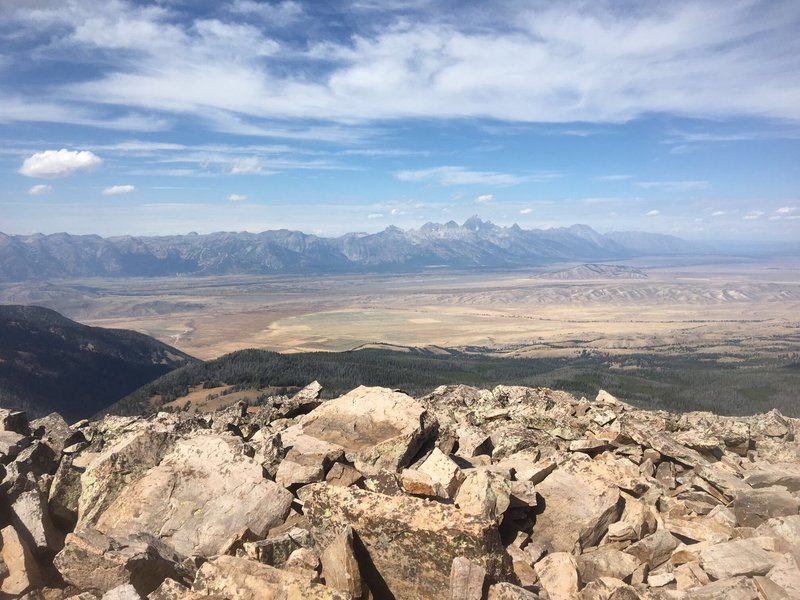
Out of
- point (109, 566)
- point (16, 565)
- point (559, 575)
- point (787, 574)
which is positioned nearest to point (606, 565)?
point (559, 575)

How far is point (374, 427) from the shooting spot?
16828mm

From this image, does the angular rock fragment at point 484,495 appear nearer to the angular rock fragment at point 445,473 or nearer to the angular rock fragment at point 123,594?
the angular rock fragment at point 445,473

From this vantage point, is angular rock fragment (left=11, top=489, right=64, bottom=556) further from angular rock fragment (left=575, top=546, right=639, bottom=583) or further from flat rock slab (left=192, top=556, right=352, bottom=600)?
angular rock fragment (left=575, top=546, right=639, bottom=583)

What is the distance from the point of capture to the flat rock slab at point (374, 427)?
15.4 m

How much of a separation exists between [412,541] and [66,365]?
619 ft

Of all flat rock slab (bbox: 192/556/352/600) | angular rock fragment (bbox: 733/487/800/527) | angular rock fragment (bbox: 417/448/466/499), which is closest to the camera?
flat rock slab (bbox: 192/556/352/600)

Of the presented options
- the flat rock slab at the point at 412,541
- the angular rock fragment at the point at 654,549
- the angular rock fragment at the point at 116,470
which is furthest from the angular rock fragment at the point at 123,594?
the angular rock fragment at the point at 654,549

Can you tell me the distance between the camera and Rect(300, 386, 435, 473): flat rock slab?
50.4 ft

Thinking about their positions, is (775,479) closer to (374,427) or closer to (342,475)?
(374,427)

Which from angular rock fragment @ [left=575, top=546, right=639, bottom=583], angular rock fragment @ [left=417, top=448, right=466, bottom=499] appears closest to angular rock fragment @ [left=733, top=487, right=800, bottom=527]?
angular rock fragment @ [left=575, top=546, right=639, bottom=583]

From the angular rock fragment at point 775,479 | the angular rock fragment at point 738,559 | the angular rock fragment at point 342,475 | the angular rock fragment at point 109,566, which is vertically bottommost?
the angular rock fragment at point 775,479

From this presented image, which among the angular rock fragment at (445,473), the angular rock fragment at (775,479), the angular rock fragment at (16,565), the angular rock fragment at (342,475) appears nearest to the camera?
the angular rock fragment at (16,565)

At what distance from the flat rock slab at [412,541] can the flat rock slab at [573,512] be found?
12.1ft

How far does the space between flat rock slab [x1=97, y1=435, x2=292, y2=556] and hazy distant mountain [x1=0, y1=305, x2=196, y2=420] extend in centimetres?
13618
